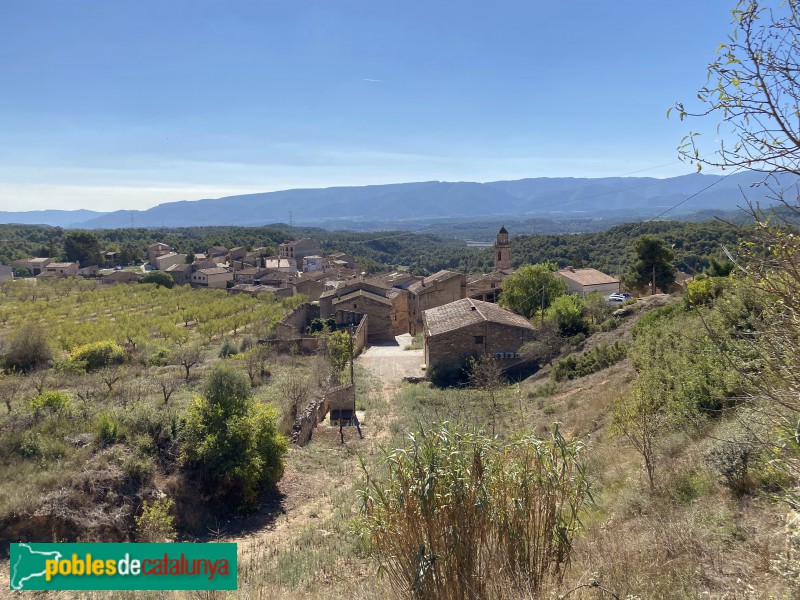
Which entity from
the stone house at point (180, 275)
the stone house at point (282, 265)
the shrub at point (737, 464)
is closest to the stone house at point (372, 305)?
the stone house at point (282, 265)

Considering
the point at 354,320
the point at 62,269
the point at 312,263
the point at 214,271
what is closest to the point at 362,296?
the point at 354,320

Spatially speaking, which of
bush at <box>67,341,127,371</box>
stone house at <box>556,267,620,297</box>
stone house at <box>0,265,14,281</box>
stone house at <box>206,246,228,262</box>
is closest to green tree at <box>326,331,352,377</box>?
bush at <box>67,341,127,371</box>

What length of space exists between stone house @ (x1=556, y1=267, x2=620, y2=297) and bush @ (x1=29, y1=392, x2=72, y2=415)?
38.8 meters

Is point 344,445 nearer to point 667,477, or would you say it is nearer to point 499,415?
point 499,415

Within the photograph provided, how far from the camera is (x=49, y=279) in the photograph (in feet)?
197

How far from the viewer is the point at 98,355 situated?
81.5ft

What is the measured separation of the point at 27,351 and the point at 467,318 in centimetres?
2258

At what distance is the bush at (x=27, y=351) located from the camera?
23.7 m

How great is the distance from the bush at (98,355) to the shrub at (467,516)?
24.9 m

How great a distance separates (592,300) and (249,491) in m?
24.1

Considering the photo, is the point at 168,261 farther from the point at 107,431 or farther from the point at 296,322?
the point at 107,431

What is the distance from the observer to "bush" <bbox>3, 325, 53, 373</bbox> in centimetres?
2372

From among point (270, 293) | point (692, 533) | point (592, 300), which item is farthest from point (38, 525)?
point (270, 293)

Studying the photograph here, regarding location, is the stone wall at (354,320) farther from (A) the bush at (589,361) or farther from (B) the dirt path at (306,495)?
(A) the bush at (589,361)
